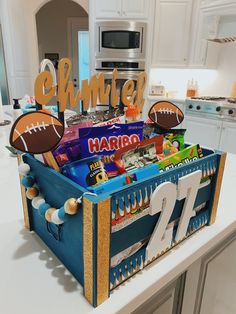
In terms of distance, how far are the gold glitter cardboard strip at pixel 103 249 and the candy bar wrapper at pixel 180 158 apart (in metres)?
0.20

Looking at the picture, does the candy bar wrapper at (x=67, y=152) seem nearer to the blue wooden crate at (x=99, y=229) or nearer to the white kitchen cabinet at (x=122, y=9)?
the blue wooden crate at (x=99, y=229)

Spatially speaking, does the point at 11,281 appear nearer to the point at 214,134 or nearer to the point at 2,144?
the point at 2,144

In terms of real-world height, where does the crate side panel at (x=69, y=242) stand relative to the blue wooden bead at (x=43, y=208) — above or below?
below

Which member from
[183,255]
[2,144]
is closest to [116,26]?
[2,144]

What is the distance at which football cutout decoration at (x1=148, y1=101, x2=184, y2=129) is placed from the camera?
760 mm

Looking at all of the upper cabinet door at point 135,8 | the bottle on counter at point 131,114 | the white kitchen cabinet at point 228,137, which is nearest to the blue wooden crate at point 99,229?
the bottle on counter at point 131,114

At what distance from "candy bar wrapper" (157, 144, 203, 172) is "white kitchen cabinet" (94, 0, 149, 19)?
3.12m

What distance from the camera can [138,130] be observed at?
65 centimetres

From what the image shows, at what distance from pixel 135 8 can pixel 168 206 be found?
3321mm

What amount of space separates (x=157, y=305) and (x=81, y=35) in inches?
229

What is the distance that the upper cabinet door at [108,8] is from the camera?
126 inches

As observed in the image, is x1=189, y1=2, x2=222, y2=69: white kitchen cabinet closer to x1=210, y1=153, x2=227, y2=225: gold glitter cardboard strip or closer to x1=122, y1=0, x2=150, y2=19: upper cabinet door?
x1=122, y1=0, x2=150, y2=19: upper cabinet door

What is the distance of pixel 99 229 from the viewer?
0.43m

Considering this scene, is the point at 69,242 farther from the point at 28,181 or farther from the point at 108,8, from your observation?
the point at 108,8
